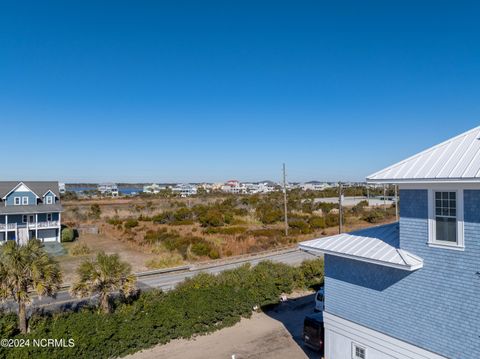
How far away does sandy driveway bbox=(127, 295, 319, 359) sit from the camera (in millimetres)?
13148

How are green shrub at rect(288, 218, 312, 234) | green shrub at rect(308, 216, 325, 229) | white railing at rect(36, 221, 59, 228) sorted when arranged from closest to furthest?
1. white railing at rect(36, 221, 59, 228)
2. green shrub at rect(288, 218, 312, 234)
3. green shrub at rect(308, 216, 325, 229)

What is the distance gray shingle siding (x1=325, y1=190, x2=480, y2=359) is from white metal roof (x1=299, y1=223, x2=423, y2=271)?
421mm

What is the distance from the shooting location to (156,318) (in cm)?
1377

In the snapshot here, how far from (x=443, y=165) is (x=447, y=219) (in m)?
1.41

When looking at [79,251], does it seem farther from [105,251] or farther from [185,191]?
[185,191]

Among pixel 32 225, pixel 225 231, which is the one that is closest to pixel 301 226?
pixel 225 231

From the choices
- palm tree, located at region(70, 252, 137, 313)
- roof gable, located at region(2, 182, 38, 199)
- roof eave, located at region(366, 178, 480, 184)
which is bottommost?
palm tree, located at region(70, 252, 137, 313)

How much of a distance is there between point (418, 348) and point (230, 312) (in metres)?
8.52

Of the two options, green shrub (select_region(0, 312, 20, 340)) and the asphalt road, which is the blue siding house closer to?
green shrub (select_region(0, 312, 20, 340))

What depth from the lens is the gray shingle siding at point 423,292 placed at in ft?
27.4

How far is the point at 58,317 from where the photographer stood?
13.1 m

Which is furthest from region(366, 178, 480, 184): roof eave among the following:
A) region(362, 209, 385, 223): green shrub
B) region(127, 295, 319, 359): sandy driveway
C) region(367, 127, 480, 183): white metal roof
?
region(362, 209, 385, 223): green shrub

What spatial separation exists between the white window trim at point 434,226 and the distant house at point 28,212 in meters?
36.6

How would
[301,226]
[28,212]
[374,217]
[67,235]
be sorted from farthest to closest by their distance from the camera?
[374,217], [301,226], [67,235], [28,212]
